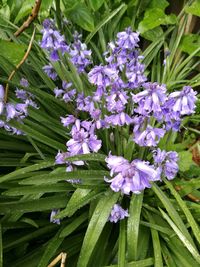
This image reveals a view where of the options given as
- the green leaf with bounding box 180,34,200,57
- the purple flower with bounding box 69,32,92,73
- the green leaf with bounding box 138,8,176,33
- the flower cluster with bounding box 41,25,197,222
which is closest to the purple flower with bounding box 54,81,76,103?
the flower cluster with bounding box 41,25,197,222

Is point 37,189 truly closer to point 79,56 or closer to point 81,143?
point 81,143

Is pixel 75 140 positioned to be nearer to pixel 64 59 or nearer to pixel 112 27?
pixel 64 59

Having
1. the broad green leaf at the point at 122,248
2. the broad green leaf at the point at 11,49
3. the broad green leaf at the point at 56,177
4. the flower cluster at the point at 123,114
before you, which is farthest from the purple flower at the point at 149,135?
the broad green leaf at the point at 11,49

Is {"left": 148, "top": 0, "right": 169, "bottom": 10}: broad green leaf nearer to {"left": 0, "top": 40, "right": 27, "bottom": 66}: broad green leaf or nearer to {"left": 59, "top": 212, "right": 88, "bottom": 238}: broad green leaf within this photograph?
{"left": 0, "top": 40, "right": 27, "bottom": 66}: broad green leaf

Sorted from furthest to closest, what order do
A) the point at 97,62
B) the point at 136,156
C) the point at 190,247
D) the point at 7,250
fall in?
Answer: the point at 97,62, the point at 136,156, the point at 7,250, the point at 190,247

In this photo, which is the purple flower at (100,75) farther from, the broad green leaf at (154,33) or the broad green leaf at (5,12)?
the broad green leaf at (154,33)

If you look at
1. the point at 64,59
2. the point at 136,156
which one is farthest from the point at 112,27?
the point at 136,156

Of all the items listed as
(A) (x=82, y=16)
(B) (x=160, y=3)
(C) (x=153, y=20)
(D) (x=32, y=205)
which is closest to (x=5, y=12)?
(A) (x=82, y=16)
